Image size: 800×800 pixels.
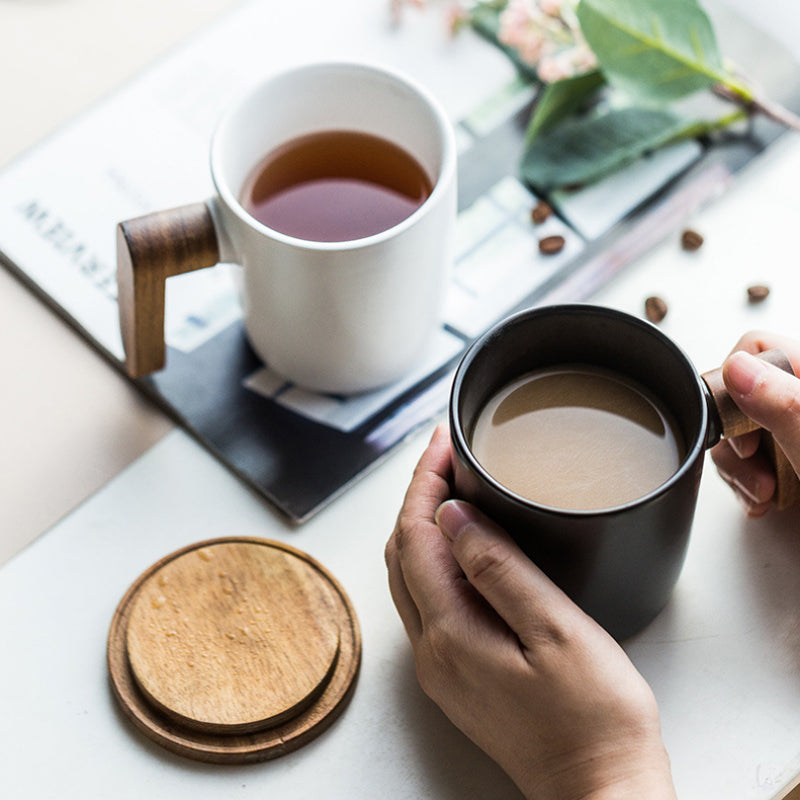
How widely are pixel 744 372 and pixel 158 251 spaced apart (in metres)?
0.38

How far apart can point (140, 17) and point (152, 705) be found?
25.8 inches

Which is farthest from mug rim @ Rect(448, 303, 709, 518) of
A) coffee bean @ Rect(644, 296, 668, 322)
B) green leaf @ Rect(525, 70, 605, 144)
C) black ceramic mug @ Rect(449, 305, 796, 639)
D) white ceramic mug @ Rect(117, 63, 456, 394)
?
green leaf @ Rect(525, 70, 605, 144)

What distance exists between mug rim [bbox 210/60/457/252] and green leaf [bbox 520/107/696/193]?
156 millimetres

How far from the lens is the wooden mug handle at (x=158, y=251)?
2.28ft

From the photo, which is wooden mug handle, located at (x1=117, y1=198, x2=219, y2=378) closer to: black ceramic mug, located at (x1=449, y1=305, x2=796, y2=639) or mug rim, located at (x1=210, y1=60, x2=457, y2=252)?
mug rim, located at (x1=210, y1=60, x2=457, y2=252)

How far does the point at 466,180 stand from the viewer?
0.90m

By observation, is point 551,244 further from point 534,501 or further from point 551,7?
point 534,501

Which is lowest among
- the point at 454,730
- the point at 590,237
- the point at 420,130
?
the point at 454,730

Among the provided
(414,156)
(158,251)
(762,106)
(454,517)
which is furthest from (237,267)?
(762,106)

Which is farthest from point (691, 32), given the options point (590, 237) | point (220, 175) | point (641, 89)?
point (220, 175)

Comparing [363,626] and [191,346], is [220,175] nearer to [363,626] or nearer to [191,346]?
[191,346]

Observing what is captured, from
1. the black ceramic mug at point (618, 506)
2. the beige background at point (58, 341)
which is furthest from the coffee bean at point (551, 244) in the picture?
the beige background at point (58, 341)

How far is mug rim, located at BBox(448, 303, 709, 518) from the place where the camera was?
0.52 meters

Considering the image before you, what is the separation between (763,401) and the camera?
1.89ft
